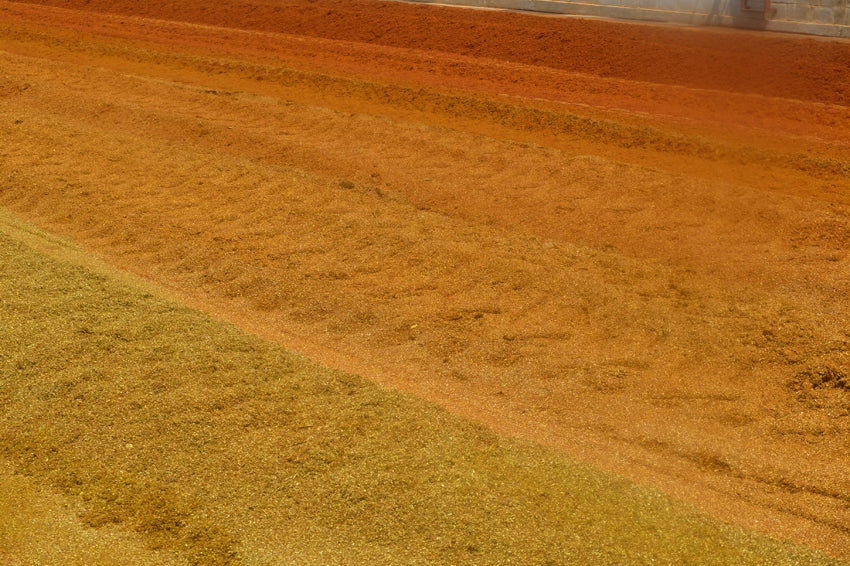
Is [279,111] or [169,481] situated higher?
[279,111]

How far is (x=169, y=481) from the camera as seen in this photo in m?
4.63

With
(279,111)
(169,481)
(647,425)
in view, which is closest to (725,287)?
(647,425)

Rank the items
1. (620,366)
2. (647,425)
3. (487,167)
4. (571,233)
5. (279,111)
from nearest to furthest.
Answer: (647,425) → (620,366) → (571,233) → (487,167) → (279,111)

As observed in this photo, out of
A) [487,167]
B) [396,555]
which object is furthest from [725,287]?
[396,555]

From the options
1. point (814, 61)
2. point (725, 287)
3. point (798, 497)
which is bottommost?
point (798, 497)

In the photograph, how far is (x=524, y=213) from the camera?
8.76 meters

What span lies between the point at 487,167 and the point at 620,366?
13.3ft

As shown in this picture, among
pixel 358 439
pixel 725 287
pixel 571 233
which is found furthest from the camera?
pixel 571 233

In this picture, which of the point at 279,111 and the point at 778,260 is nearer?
the point at 778,260

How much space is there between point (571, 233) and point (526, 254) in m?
0.78

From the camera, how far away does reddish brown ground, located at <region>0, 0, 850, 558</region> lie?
584cm

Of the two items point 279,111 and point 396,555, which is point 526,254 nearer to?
point 396,555

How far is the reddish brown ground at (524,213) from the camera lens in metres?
5.84

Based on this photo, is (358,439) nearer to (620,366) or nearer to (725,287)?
(620,366)
